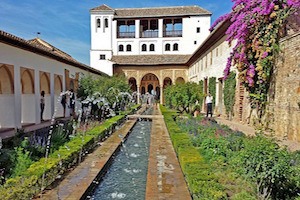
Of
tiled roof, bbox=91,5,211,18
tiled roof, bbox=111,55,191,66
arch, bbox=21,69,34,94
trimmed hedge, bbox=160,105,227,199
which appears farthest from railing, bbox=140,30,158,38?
trimmed hedge, bbox=160,105,227,199

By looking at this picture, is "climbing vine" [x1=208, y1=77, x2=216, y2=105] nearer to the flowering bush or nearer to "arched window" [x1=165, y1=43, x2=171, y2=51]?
the flowering bush

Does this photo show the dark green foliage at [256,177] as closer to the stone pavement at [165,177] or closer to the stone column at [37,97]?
the stone pavement at [165,177]

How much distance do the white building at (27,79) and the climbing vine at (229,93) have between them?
28.9ft

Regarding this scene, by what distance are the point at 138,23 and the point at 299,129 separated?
1142 inches

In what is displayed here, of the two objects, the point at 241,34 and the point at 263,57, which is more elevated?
the point at 241,34

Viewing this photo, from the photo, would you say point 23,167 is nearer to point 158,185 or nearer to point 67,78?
point 158,185

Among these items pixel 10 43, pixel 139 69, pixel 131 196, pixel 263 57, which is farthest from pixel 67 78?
pixel 139 69

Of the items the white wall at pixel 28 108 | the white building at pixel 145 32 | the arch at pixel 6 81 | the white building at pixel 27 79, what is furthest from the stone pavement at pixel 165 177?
the white building at pixel 145 32

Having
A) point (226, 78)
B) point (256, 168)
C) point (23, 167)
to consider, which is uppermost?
point (226, 78)

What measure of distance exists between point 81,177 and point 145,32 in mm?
32740

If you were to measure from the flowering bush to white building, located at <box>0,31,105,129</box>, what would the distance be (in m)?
8.30

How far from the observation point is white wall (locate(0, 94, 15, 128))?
9.90 metres

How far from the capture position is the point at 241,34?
1088 centimetres

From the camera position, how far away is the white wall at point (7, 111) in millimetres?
9898
